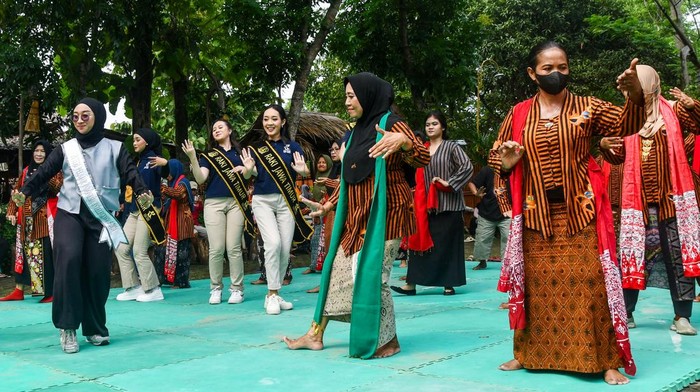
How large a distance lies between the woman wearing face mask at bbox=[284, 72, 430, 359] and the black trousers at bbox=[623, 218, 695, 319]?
1.99 m

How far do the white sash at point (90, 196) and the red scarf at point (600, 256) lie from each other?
279 cm

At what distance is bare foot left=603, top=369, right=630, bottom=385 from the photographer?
415cm

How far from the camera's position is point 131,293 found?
8.57 m

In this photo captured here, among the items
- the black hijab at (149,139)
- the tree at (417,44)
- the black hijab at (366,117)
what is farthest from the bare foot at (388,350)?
the tree at (417,44)

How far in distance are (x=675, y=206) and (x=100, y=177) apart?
421 cm

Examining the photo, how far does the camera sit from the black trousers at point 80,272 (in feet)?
17.8

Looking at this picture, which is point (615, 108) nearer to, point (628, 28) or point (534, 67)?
point (534, 67)

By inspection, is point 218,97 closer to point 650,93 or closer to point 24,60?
point 24,60

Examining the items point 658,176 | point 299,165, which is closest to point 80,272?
point 299,165

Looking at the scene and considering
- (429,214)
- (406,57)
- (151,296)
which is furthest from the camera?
(406,57)

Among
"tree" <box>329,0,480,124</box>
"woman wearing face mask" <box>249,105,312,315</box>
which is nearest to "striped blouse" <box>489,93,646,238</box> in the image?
"woman wearing face mask" <box>249,105,312,315</box>

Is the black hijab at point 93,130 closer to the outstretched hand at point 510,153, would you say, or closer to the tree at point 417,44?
the outstretched hand at point 510,153

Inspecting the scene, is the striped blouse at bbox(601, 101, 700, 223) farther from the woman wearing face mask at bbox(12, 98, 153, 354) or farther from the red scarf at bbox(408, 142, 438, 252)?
the woman wearing face mask at bbox(12, 98, 153, 354)

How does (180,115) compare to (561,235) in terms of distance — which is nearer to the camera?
(561,235)
